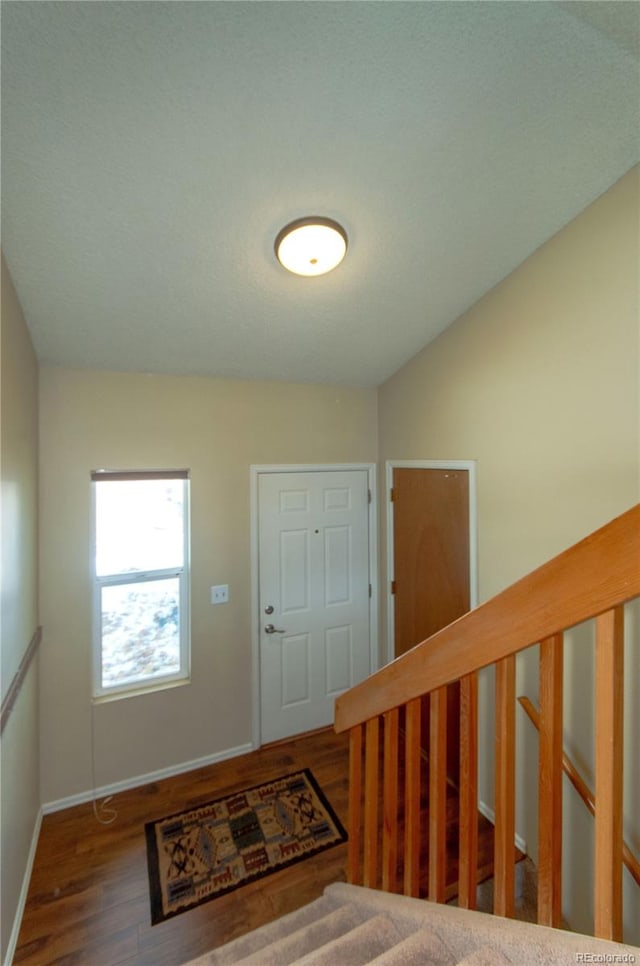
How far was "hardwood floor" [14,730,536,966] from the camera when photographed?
172 centimetres

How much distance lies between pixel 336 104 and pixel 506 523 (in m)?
1.91

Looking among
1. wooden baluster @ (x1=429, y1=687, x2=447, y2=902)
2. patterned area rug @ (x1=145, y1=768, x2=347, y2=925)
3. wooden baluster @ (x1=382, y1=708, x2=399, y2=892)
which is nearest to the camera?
wooden baluster @ (x1=429, y1=687, x2=447, y2=902)

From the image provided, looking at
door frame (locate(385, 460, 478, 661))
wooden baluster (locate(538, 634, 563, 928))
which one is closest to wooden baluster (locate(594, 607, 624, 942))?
wooden baluster (locate(538, 634, 563, 928))

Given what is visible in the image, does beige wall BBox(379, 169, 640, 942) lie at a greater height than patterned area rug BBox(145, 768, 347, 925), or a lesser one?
greater

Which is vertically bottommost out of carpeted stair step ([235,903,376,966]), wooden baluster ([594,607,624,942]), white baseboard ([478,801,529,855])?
white baseboard ([478,801,529,855])

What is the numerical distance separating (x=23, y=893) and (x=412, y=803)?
1986 millimetres

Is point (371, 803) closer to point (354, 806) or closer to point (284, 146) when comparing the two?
point (354, 806)

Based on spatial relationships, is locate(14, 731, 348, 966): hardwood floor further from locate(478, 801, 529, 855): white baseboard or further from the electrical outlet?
the electrical outlet

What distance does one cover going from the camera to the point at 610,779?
2.24 ft

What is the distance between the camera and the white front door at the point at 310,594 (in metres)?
3.01

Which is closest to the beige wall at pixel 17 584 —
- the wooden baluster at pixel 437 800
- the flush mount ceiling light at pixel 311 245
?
the flush mount ceiling light at pixel 311 245

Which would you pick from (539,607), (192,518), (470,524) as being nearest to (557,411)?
(470,524)

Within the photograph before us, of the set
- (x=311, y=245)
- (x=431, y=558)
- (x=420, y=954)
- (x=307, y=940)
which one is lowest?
(x=307, y=940)

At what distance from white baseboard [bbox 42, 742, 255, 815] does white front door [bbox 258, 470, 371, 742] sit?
0.24 metres
